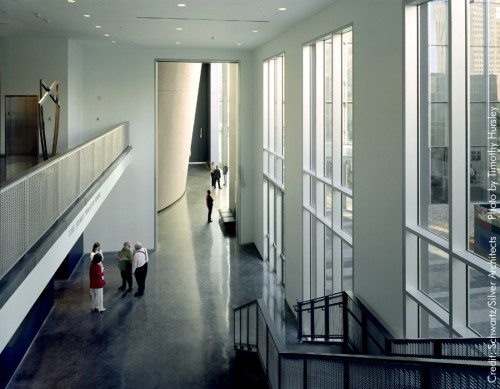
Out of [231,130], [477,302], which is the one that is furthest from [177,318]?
[231,130]

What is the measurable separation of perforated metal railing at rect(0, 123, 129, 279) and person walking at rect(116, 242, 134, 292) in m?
4.76

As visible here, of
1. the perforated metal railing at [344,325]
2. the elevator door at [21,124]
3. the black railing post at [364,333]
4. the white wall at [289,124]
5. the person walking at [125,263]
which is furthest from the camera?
the elevator door at [21,124]

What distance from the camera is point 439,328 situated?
7.50 m

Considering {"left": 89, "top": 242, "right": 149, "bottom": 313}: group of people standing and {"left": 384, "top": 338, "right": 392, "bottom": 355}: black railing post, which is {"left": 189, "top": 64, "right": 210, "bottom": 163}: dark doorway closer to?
{"left": 89, "top": 242, "right": 149, "bottom": 313}: group of people standing

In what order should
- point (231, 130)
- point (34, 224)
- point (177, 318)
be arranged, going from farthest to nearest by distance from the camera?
point (231, 130), point (177, 318), point (34, 224)

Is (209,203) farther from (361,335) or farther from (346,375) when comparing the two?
(346,375)

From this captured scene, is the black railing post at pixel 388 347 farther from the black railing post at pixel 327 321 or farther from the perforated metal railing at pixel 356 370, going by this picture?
the black railing post at pixel 327 321

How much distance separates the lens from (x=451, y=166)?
6.61m

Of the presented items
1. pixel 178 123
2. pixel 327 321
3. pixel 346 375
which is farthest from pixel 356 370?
pixel 178 123

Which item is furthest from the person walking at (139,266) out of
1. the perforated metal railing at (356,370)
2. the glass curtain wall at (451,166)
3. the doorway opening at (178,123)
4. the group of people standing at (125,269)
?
the glass curtain wall at (451,166)

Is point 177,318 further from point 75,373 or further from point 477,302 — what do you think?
point 477,302

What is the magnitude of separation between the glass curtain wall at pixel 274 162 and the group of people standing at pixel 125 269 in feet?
14.0

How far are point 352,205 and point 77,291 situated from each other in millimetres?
9724

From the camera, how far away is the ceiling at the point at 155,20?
1168 centimetres
